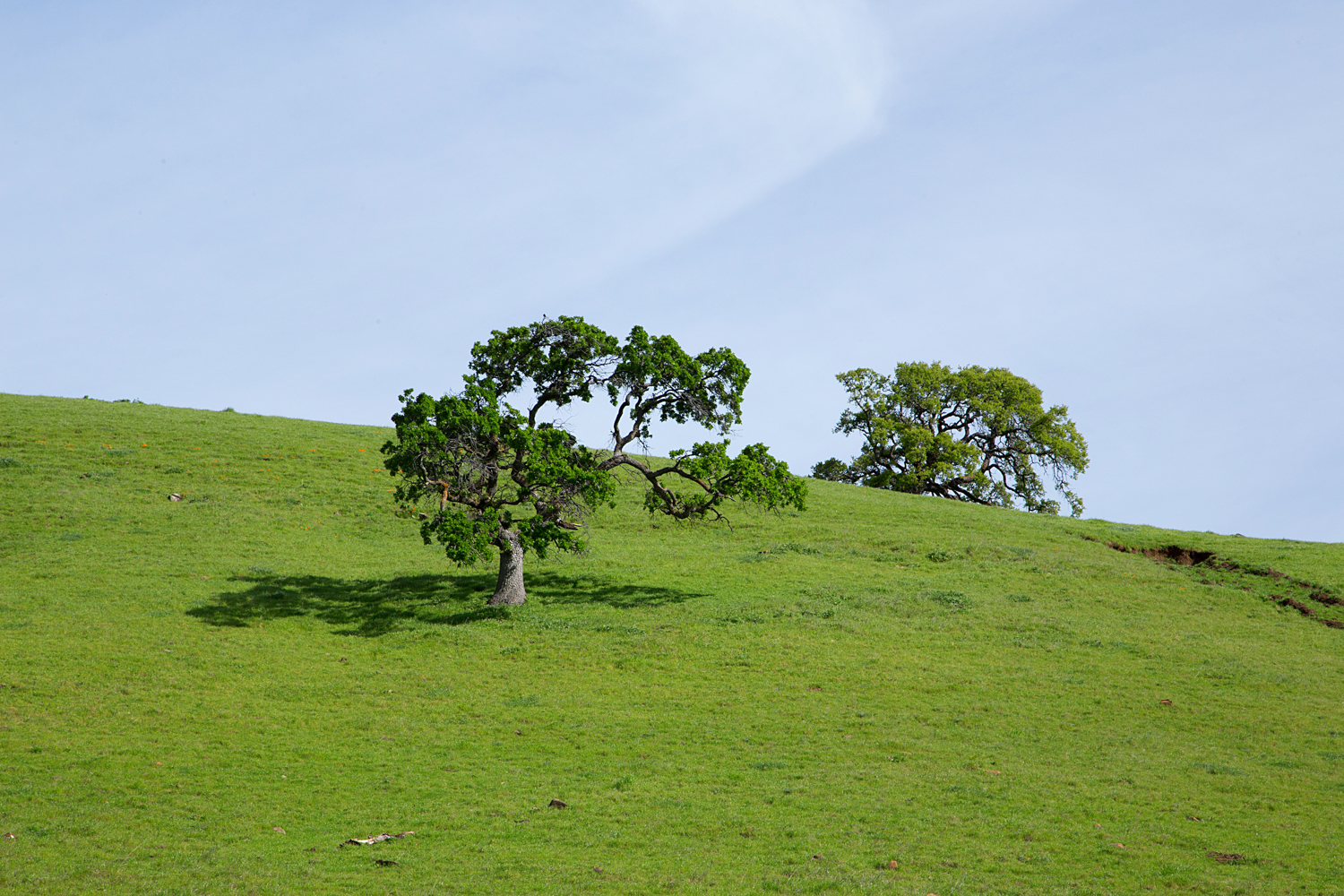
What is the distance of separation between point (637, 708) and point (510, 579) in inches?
388

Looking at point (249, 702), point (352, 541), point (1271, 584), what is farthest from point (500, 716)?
point (1271, 584)

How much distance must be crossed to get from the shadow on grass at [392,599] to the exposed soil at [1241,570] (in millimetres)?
21863

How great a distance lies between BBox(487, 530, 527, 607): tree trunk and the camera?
30770mm

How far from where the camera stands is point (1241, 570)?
38562mm

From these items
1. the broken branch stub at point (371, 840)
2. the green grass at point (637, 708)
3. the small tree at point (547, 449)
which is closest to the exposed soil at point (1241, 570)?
the green grass at point (637, 708)

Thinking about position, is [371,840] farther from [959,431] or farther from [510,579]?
[959,431]

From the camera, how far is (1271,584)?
3644 cm

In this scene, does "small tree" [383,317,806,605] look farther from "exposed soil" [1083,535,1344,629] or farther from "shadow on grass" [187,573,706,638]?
"exposed soil" [1083,535,1344,629]

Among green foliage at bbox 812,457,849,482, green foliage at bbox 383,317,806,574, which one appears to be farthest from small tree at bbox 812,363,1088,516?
green foliage at bbox 383,317,806,574

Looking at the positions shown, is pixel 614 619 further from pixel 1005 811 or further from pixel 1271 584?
pixel 1271 584

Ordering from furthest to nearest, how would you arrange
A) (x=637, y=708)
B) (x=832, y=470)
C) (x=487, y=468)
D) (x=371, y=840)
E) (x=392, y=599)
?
(x=832, y=470), (x=392, y=599), (x=487, y=468), (x=637, y=708), (x=371, y=840)

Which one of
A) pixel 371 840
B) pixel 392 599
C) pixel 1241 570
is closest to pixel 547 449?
pixel 392 599

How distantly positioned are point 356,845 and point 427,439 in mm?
15390

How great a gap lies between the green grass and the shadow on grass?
0.18 meters
